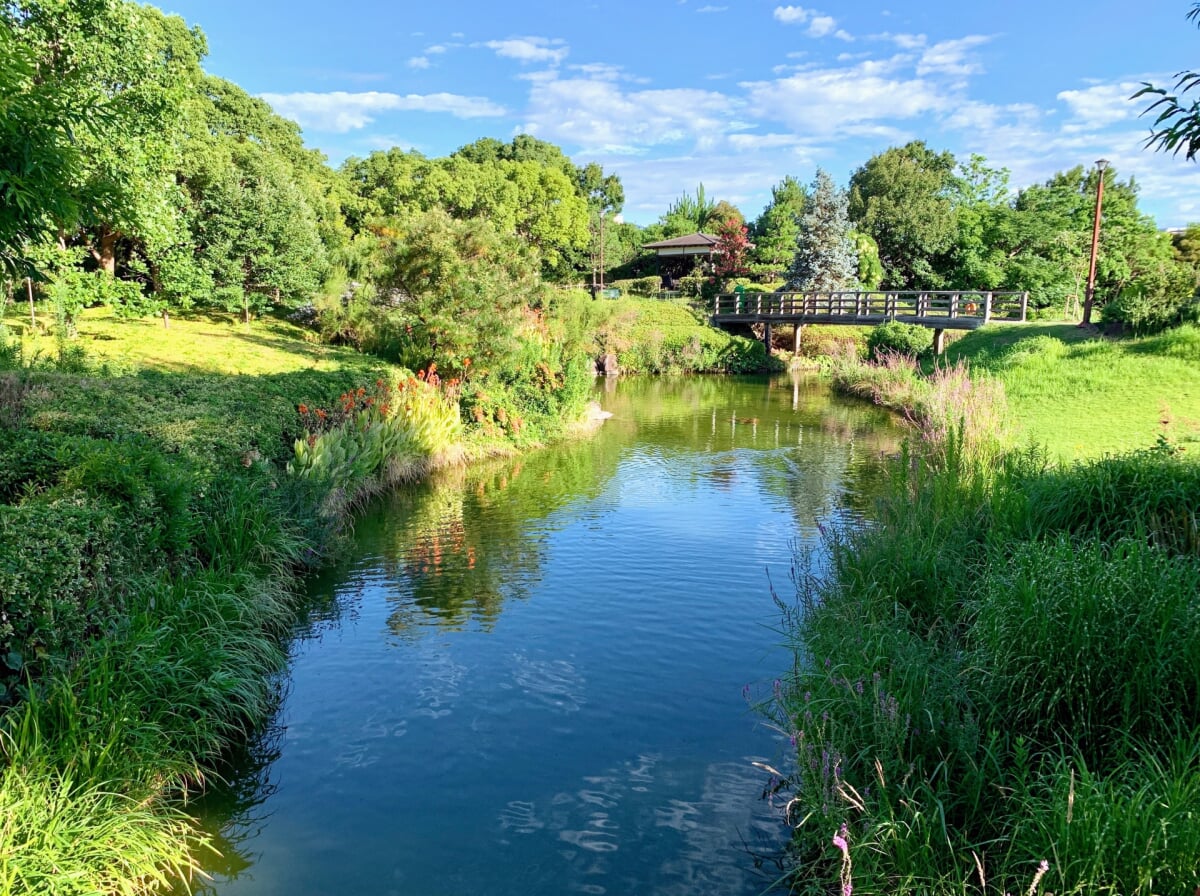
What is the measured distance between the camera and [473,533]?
11922 millimetres

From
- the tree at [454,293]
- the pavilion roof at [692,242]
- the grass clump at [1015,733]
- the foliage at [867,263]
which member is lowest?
the grass clump at [1015,733]

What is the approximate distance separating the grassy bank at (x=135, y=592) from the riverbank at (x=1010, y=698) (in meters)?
3.90

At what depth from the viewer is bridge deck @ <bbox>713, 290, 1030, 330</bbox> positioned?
31703 millimetres

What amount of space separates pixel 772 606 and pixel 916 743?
4.23 m

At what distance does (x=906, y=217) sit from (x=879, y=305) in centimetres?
1627

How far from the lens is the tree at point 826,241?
147ft

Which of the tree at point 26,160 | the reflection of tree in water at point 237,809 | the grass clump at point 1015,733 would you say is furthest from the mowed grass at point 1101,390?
the tree at point 26,160

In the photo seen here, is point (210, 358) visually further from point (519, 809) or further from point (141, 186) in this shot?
point (519, 809)

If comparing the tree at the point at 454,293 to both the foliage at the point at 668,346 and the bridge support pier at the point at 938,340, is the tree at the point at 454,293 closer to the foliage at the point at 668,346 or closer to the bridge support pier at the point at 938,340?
the foliage at the point at 668,346

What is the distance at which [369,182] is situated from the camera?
170 feet

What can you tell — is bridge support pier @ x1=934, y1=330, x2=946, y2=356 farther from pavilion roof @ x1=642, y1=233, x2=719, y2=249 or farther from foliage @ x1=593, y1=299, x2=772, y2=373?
pavilion roof @ x1=642, y1=233, x2=719, y2=249

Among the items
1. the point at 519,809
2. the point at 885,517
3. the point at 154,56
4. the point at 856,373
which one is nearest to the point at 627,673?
the point at 519,809

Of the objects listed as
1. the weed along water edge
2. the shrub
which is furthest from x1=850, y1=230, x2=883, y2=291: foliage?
the shrub

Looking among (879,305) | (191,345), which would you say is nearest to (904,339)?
(879,305)
